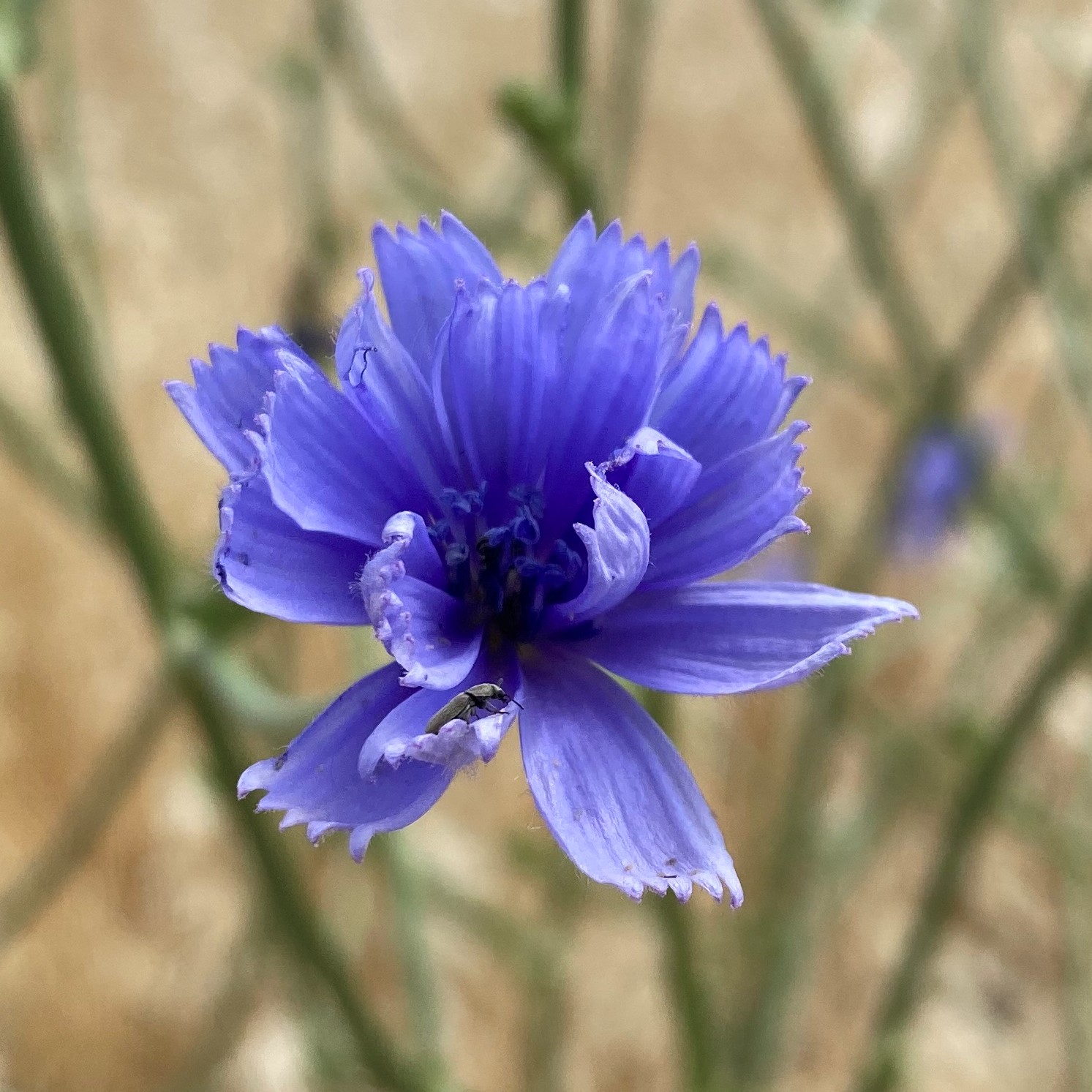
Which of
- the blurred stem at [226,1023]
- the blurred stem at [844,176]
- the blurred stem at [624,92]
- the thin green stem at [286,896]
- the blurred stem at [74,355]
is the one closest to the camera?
the blurred stem at [74,355]

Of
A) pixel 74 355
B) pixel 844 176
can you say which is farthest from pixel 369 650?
pixel 844 176

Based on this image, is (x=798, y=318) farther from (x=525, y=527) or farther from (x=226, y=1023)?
(x=226, y=1023)

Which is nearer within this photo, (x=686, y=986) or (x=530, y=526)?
(x=530, y=526)

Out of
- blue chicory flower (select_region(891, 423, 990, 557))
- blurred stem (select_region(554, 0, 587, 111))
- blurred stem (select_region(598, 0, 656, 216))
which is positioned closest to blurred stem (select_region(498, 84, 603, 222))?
blurred stem (select_region(554, 0, 587, 111))

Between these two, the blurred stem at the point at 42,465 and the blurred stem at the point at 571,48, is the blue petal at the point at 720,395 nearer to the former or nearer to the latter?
the blurred stem at the point at 571,48

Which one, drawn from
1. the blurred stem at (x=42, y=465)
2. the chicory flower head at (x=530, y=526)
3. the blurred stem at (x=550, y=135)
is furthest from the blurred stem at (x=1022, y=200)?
A: the blurred stem at (x=42, y=465)
